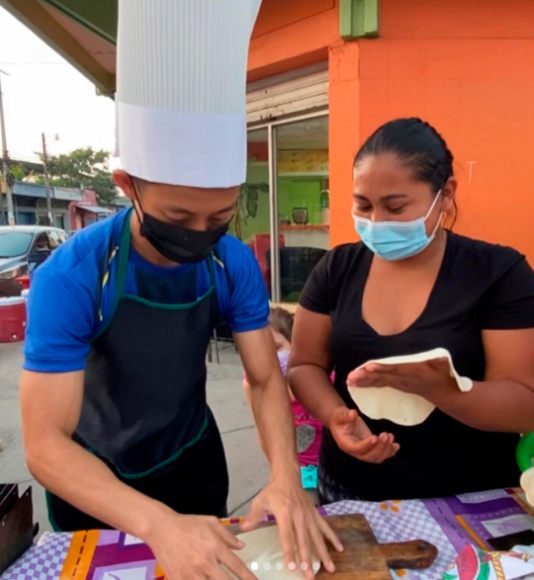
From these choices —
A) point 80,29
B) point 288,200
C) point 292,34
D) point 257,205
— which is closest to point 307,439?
point 292,34

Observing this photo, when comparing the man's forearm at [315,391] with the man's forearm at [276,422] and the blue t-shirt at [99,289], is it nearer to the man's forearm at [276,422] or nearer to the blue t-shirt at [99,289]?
the man's forearm at [276,422]

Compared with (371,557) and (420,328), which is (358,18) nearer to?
(420,328)

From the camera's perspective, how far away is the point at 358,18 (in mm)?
3342

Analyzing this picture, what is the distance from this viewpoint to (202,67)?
3.21 feet

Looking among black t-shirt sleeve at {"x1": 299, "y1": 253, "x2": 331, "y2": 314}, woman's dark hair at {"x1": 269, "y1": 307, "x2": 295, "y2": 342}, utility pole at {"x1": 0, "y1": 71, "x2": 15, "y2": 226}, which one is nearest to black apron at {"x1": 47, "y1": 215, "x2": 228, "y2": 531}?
black t-shirt sleeve at {"x1": 299, "y1": 253, "x2": 331, "y2": 314}

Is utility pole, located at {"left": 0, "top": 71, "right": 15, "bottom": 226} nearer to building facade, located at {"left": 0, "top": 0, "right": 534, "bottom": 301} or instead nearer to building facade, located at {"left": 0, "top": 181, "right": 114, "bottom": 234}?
building facade, located at {"left": 0, "top": 181, "right": 114, "bottom": 234}

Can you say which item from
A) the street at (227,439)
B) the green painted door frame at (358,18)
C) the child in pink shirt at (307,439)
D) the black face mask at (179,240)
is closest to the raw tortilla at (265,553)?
the black face mask at (179,240)

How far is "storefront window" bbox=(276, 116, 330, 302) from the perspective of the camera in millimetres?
4711

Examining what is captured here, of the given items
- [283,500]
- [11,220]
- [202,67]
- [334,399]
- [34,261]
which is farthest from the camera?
[11,220]

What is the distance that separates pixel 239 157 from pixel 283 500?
2.36ft

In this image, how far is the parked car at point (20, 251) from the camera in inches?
335

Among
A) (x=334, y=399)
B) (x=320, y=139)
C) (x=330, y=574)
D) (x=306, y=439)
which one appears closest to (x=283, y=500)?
(x=330, y=574)

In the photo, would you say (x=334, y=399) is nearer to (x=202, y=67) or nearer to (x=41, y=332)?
(x=41, y=332)

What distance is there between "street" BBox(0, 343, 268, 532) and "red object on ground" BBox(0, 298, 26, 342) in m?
0.40
